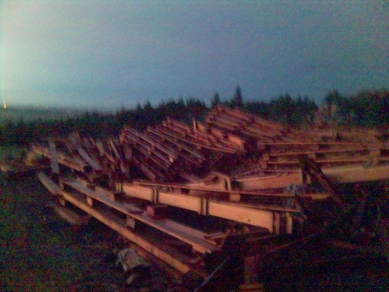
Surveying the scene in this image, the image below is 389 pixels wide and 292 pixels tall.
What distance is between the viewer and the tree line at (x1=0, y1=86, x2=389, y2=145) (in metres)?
9.19

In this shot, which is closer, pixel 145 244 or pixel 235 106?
pixel 145 244

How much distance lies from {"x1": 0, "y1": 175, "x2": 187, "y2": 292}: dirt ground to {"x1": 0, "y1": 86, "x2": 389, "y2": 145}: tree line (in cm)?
527

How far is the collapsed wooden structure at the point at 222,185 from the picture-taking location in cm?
383

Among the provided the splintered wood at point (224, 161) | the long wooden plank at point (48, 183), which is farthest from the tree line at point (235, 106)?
the long wooden plank at point (48, 183)

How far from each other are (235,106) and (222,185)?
9209mm

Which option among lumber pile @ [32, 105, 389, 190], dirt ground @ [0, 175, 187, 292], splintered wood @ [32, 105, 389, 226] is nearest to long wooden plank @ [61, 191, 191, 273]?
dirt ground @ [0, 175, 187, 292]

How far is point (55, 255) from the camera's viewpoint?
210 inches

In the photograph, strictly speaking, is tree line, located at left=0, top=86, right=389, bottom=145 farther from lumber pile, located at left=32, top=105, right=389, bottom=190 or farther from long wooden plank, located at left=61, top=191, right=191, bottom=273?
long wooden plank, located at left=61, top=191, right=191, bottom=273

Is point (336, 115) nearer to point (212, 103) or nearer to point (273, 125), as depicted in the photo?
point (273, 125)

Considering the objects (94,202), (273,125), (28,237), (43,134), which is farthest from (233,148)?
(43,134)

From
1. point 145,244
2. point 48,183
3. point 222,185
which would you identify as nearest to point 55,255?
point 145,244

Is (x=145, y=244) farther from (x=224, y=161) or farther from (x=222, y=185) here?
(x=224, y=161)

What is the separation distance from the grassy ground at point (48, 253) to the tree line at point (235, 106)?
208 inches

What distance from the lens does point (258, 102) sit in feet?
43.7
